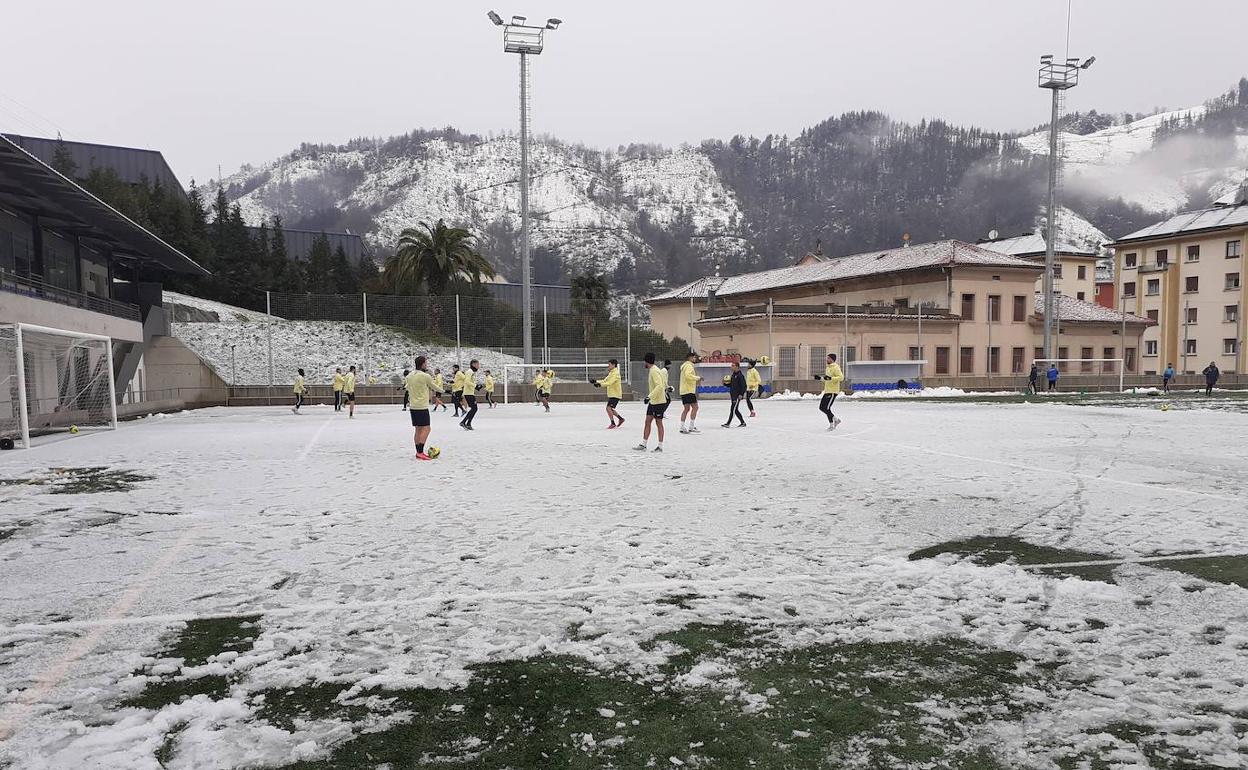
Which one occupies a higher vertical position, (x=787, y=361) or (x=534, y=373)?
(x=787, y=361)

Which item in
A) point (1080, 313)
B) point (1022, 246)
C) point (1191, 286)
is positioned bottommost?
point (1080, 313)

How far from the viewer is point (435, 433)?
1795cm

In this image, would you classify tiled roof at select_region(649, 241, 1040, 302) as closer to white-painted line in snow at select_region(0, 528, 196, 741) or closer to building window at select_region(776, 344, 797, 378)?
building window at select_region(776, 344, 797, 378)

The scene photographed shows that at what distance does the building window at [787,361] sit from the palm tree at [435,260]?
1783cm

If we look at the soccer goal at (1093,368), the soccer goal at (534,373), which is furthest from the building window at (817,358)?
the soccer goal at (534,373)

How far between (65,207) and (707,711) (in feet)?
101

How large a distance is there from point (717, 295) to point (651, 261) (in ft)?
372

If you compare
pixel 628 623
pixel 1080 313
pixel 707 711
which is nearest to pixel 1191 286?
pixel 1080 313

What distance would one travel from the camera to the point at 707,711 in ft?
10.9

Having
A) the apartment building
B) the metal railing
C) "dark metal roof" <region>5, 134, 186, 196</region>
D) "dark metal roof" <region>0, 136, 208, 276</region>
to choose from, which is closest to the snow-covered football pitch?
the metal railing

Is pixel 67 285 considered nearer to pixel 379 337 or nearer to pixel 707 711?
pixel 379 337

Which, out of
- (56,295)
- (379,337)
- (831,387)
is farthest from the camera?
(379,337)

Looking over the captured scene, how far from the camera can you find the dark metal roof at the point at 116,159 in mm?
70062

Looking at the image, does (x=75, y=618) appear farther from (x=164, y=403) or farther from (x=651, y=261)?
(x=651, y=261)
